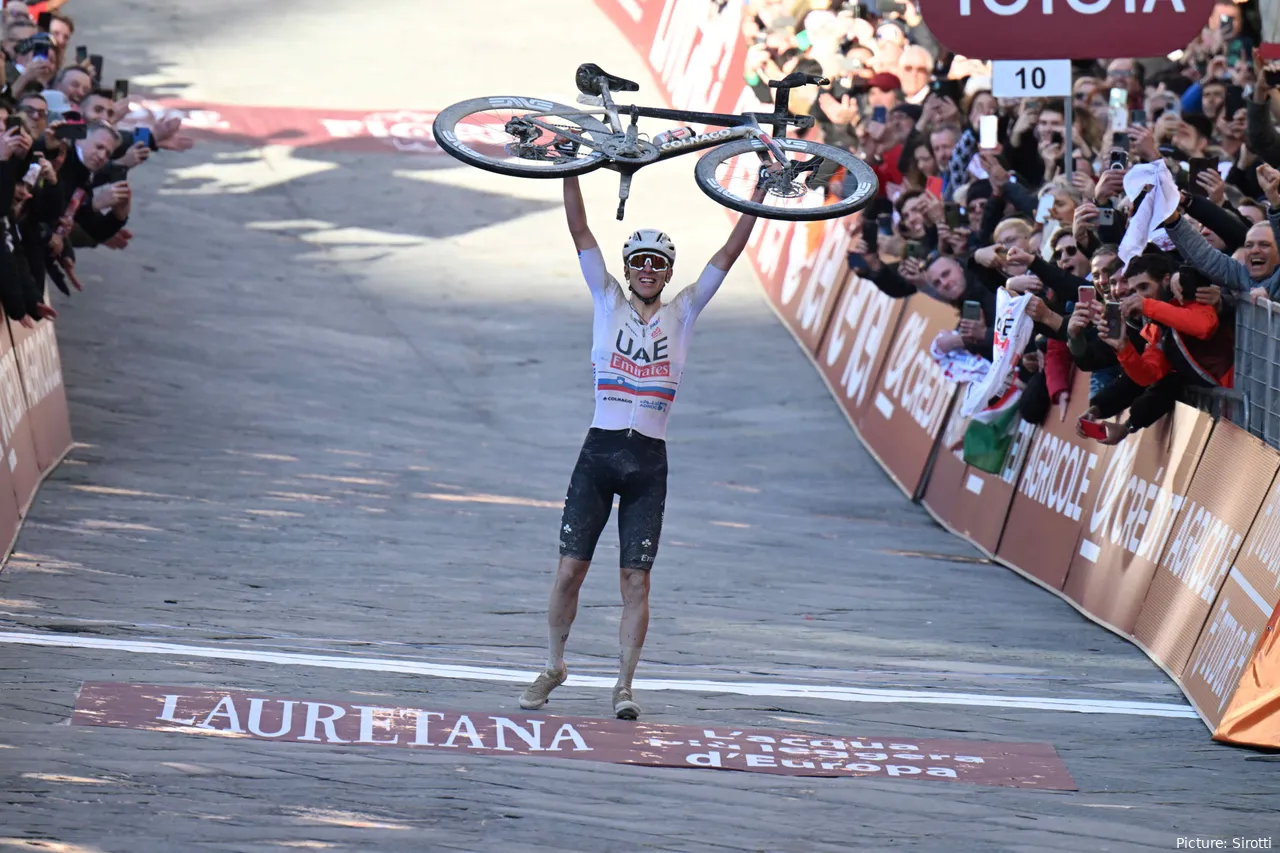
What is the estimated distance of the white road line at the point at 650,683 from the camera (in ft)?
32.4

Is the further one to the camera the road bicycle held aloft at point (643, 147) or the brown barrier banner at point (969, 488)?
the brown barrier banner at point (969, 488)

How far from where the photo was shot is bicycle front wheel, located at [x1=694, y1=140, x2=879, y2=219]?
902 cm

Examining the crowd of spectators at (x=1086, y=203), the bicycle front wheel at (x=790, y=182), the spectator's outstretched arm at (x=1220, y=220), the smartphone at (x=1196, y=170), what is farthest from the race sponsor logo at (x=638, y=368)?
the smartphone at (x=1196, y=170)

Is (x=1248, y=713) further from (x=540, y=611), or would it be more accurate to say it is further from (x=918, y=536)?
(x=918, y=536)

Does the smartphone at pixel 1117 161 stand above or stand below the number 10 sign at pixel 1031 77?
above

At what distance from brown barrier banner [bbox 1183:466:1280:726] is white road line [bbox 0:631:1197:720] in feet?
0.62

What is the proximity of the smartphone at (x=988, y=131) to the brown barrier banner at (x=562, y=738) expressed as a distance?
7258 millimetres

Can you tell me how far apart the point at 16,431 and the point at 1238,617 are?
8.61m

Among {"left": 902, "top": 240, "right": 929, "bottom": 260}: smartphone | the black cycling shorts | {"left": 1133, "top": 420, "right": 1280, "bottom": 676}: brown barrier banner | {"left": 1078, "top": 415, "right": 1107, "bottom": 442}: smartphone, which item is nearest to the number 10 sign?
{"left": 1078, "top": 415, "right": 1107, "bottom": 442}: smartphone

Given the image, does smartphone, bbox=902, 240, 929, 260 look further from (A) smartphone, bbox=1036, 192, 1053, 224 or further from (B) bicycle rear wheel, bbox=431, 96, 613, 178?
(B) bicycle rear wheel, bbox=431, 96, 613, 178

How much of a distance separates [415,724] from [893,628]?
4189mm

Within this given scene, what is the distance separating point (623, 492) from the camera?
368 inches

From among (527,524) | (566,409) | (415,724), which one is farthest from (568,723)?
(566,409)

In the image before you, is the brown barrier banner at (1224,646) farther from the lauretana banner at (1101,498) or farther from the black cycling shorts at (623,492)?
the black cycling shorts at (623,492)
